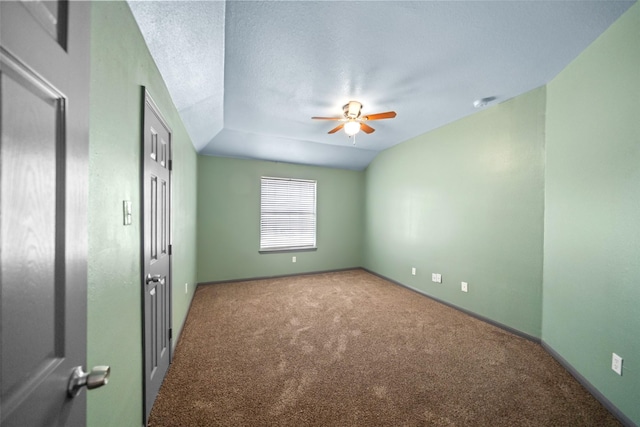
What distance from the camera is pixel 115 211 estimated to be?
1.08m

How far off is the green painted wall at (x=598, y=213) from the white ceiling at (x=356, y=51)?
30cm

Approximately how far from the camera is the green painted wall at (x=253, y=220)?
13.7 feet

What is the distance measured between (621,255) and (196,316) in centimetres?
398

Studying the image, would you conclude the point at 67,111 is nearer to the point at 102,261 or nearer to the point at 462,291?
the point at 102,261

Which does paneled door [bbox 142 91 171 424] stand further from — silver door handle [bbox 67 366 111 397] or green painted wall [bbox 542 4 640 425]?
green painted wall [bbox 542 4 640 425]

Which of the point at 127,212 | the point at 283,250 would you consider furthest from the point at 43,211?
the point at 283,250

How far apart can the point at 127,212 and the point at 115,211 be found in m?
0.11

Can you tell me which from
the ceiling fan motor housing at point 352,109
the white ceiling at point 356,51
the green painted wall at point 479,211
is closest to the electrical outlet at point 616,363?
the green painted wall at point 479,211

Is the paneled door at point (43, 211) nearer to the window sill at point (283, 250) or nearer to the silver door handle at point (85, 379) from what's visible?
the silver door handle at point (85, 379)

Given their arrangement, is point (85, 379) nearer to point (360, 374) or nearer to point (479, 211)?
point (360, 374)

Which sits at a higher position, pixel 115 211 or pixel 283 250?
pixel 115 211

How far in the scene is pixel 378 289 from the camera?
4066 mm

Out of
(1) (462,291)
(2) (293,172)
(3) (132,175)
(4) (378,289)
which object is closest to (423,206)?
(1) (462,291)

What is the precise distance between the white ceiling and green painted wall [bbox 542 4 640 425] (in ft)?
1.00
